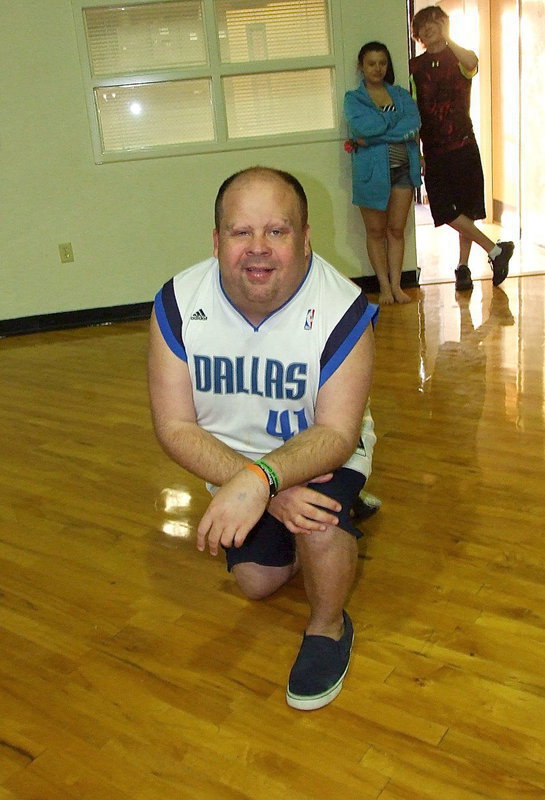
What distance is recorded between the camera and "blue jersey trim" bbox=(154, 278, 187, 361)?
1652 mm

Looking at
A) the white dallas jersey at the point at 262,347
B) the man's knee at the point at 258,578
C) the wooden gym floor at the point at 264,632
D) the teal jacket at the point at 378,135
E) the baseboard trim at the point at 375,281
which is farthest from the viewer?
the baseboard trim at the point at 375,281

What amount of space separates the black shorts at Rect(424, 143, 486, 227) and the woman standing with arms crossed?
155 mm

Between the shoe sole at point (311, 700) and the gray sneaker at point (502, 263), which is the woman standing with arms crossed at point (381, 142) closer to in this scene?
the gray sneaker at point (502, 263)

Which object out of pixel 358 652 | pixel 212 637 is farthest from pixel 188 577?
pixel 358 652

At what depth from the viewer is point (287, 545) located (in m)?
1.77

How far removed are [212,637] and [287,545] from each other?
9.9 inches

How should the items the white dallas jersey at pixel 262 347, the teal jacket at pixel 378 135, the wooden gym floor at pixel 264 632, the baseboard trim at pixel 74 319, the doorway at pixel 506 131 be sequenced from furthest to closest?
the doorway at pixel 506 131 → the baseboard trim at pixel 74 319 → the teal jacket at pixel 378 135 → the white dallas jersey at pixel 262 347 → the wooden gym floor at pixel 264 632

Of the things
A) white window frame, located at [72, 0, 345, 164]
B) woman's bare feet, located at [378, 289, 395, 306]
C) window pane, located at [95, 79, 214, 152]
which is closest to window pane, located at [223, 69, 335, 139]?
white window frame, located at [72, 0, 345, 164]

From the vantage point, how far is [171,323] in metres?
1.66

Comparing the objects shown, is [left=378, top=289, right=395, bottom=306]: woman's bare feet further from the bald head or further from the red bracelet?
→ the red bracelet

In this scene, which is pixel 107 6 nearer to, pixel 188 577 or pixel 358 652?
pixel 188 577

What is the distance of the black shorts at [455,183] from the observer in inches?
182

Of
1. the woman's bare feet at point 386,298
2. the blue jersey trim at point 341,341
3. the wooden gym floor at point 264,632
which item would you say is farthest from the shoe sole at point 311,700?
the woman's bare feet at point 386,298

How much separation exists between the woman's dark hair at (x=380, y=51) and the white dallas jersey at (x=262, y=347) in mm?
3210
